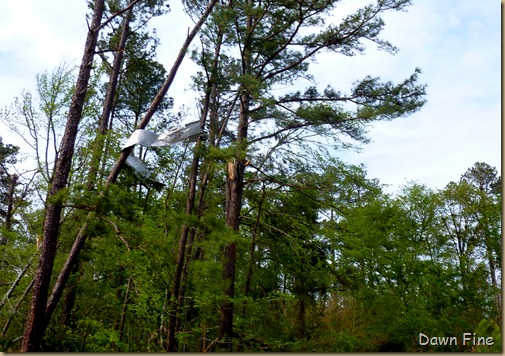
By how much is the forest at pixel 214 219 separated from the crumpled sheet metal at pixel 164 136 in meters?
0.02

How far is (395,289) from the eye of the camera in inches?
523

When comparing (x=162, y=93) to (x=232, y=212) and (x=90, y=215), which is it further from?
(x=232, y=212)

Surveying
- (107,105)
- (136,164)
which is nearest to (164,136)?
(136,164)

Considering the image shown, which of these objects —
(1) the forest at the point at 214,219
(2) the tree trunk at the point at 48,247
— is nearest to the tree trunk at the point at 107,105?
(1) the forest at the point at 214,219

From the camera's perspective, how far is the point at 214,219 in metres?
6.50

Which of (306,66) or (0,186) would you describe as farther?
(0,186)

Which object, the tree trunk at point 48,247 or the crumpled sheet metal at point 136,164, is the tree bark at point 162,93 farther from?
the tree trunk at point 48,247

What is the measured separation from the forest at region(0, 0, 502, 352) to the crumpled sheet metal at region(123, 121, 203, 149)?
19 mm

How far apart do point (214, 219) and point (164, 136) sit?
1.24 m

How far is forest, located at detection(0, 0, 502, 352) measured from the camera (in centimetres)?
625

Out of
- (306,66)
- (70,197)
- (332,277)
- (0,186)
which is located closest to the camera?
(70,197)

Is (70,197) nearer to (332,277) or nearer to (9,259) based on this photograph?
(9,259)

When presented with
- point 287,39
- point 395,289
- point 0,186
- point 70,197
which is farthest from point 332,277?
point 0,186

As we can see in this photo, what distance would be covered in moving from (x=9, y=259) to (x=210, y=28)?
529 centimetres
